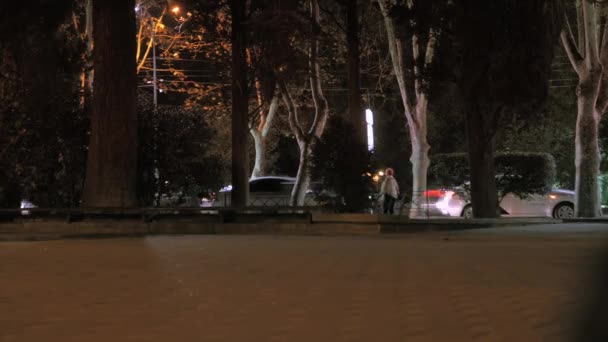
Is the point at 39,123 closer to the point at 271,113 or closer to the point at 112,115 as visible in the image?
the point at 112,115

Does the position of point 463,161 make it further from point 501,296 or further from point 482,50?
point 501,296

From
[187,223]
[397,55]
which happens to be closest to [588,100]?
[397,55]

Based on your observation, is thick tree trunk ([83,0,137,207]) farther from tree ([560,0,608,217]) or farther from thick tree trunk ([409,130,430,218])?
tree ([560,0,608,217])

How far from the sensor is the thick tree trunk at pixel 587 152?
91.2 feet

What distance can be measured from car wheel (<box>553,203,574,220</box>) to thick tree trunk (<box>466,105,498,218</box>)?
675 cm

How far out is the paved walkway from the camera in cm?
681

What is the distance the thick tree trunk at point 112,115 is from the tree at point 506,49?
897cm

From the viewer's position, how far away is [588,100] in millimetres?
27828

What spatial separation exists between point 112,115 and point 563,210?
691 inches

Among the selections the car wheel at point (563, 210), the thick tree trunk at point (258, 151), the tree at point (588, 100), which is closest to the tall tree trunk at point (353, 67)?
the tree at point (588, 100)

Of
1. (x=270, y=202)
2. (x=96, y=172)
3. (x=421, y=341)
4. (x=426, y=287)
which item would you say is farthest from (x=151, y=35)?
(x=421, y=341)

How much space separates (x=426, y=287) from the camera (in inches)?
363

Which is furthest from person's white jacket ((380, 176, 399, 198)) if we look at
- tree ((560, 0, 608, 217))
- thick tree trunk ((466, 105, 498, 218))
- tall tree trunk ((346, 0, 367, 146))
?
tree ((560, 0, 608, 217))

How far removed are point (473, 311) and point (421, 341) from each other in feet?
4.72
